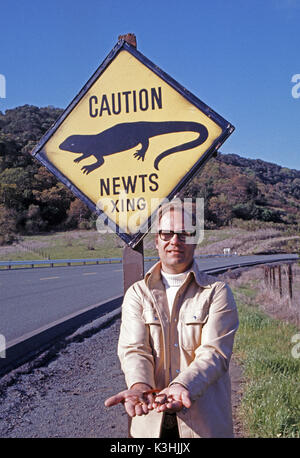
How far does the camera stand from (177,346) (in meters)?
1.89

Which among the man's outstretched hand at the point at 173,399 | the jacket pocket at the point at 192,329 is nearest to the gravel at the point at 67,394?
the jacket pocket at the point at 192,329

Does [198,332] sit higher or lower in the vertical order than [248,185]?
lower

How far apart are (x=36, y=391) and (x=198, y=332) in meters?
2.89

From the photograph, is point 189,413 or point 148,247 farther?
point 148,247

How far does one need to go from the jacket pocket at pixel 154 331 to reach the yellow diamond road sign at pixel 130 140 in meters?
0.50

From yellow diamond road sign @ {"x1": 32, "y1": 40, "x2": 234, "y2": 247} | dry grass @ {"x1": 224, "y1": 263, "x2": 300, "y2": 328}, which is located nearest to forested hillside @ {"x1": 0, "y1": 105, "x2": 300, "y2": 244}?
dry grass @ {"x1": 224, "y1": 263, "x2": 300, "y2": 328}

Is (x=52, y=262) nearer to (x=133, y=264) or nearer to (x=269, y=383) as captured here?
(x=269, y=383)

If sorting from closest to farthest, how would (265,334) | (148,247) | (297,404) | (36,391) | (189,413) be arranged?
(189,413)
(297,404)
(36,391)
(265,334)
(148,247)

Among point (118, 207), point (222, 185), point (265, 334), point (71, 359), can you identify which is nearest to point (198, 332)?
point (118, 207)

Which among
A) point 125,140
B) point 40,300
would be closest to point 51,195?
point 40,300

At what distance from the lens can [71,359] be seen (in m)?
5.43

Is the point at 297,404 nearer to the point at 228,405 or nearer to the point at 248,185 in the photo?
the point at 228,405

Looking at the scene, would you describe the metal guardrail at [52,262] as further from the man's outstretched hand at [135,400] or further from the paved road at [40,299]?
the man's outstretched hand at [135,400]

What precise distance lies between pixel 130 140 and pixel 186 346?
1100mm
